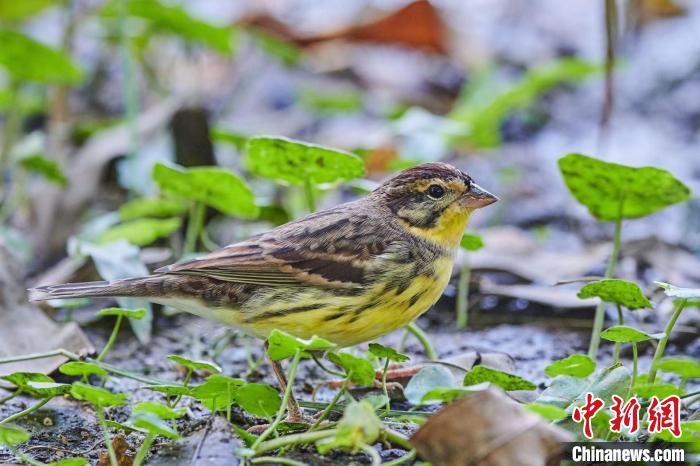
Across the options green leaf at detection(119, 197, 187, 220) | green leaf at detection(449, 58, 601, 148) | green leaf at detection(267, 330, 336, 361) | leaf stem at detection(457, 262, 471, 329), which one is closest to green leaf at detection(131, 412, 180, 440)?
green leaf at detection(267, 330, 336, 361)

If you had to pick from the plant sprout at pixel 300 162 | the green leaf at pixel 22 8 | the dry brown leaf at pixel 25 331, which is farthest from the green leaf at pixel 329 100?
the dry brown leaf at pixel 25 331

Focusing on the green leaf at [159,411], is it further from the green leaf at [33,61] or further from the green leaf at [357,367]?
the green leaf at [33,61]

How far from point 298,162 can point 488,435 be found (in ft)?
6.16

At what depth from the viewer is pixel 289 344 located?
3.31 metres

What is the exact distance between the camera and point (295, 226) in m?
4.36

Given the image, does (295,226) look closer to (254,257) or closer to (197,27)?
(254,257)

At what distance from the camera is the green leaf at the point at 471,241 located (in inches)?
178

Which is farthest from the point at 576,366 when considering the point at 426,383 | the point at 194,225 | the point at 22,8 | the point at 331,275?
the point at 22,8

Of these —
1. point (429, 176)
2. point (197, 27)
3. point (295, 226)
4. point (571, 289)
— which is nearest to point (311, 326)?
point (295, 226)

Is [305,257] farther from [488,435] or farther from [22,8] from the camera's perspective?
[22,8]

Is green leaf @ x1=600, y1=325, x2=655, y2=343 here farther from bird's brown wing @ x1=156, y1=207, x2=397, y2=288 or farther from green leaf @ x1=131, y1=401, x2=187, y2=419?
green leaf @ x1=131, y1=401, x2=187, y2=419

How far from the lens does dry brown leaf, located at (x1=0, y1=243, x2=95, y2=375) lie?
14.1ft

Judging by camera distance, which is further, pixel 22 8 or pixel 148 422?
pixel 22 8

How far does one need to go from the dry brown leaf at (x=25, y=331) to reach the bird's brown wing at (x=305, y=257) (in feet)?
1.65
